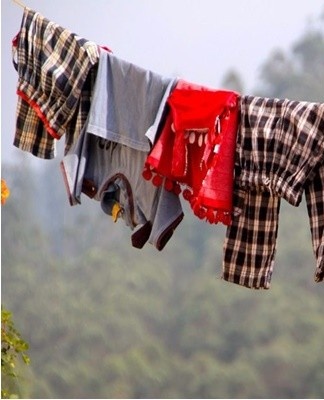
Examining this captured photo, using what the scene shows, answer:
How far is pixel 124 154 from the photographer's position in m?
2.23

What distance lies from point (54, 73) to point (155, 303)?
5.55 ft

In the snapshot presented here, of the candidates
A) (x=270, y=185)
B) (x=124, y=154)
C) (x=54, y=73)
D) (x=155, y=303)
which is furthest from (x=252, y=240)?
(x=155, y=303)

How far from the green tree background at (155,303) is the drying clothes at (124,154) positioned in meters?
1.47

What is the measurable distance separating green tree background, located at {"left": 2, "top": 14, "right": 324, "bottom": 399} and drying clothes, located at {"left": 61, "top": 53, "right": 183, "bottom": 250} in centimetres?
147

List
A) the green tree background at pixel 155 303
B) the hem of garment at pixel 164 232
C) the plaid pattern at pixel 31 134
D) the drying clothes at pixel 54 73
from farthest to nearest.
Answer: the green tree background at pixel 155 303 → the plaid pattern at pixel 31 134 → the drying clothes at pixel 54 73 → the hem of garment at pixel 164 232

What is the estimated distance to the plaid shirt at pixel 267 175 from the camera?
6.05ft

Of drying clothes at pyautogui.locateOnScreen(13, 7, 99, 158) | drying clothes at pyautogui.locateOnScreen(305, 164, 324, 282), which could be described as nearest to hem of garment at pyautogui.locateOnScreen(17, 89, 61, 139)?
drying clothes at pyautogui.locateOnScreen(13, 7, 99, 158)

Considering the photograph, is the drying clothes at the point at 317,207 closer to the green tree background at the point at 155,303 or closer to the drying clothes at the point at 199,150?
the drying clothes at the point at 199,150

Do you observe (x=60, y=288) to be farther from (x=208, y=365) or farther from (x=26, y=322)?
(x=208, y=365)

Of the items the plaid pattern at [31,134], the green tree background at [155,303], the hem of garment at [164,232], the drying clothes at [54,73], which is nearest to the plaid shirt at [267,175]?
the hem of garment at [164,232]

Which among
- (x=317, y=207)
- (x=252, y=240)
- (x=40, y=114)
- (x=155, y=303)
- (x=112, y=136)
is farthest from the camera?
(x=155, y=303)

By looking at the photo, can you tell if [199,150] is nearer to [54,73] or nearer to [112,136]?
[112,136]

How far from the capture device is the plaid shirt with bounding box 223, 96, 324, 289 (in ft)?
6.05

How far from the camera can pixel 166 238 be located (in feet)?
6.97
